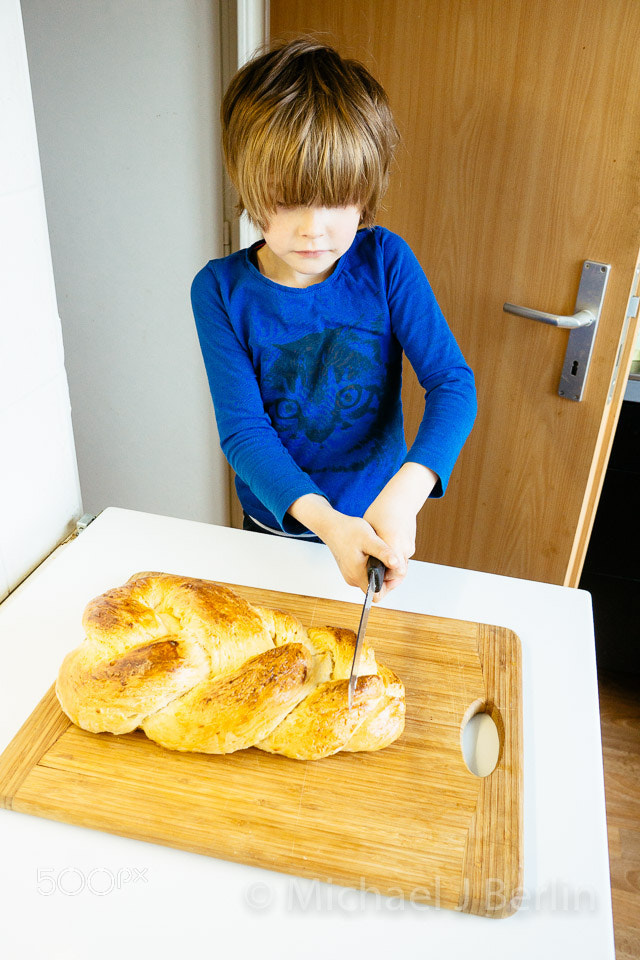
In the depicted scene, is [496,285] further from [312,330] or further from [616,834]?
[616,834]

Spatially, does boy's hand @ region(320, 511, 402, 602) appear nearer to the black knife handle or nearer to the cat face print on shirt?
the black knife handle

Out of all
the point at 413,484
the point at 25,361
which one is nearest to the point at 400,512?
the point at 413,484

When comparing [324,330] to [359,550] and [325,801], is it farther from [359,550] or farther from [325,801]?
[325,801]

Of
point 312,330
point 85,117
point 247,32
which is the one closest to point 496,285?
point 312,330

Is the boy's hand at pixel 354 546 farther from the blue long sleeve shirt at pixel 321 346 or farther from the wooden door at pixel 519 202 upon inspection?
the wooden door at pixel 519 202

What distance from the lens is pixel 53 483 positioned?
1064mm

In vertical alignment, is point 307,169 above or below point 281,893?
above

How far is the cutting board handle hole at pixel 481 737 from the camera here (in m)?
0.76

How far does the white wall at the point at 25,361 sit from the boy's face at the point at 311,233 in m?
0.30

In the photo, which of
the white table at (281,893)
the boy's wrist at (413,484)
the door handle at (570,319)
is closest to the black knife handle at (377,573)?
the boy's wrist at (413,484)

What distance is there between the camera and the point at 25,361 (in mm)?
957

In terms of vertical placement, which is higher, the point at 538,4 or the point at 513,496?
the point at 538,4

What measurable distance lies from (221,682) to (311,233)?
50 centimetres

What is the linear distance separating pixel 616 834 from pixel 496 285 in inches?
44.6
